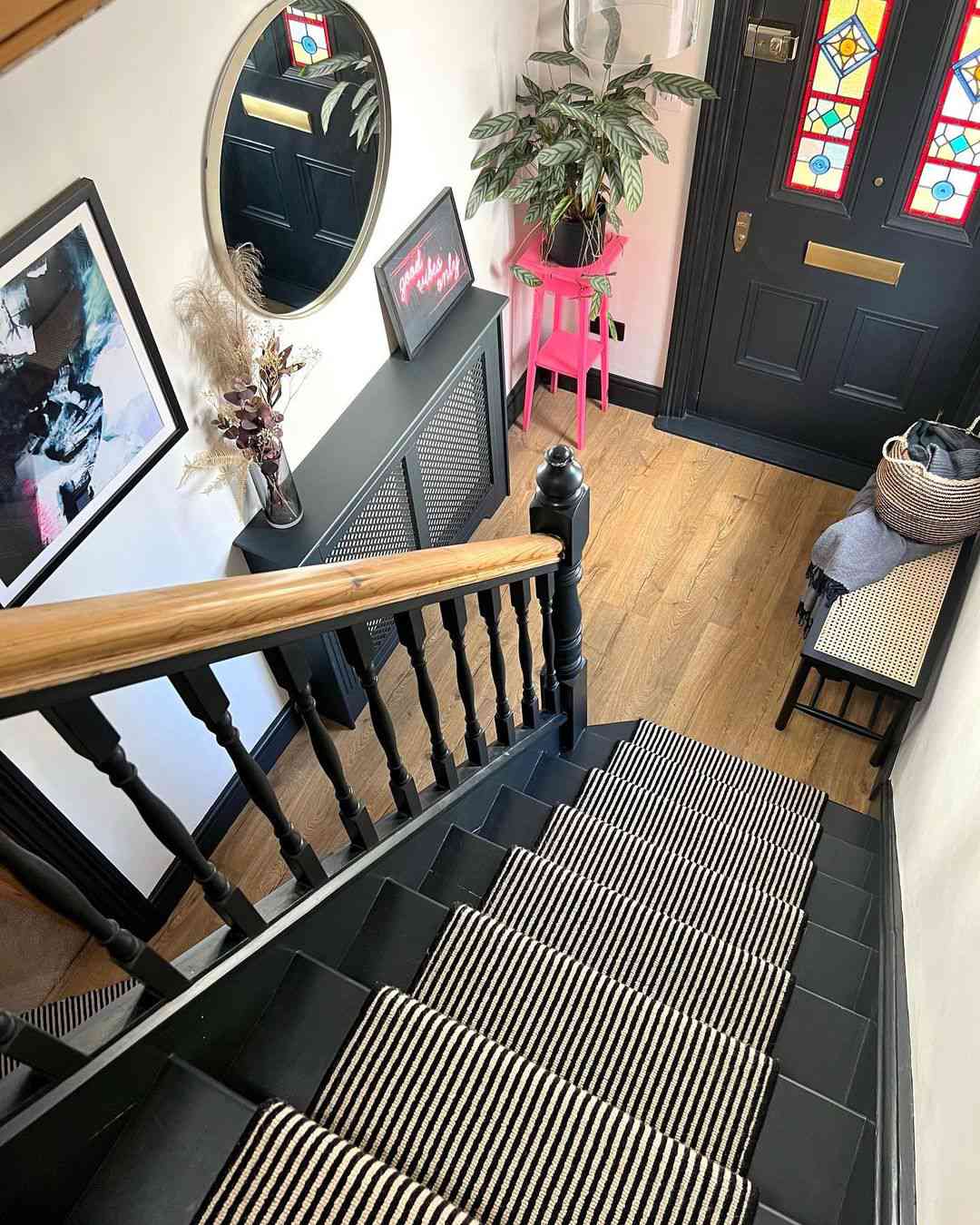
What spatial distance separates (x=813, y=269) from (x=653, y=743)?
1835 mm

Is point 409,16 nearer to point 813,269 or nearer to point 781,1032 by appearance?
point 813,269

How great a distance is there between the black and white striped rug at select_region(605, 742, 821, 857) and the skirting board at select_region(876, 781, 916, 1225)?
0.30 meters

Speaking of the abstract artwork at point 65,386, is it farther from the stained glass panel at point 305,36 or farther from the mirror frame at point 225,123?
the stained glass panel at point 305,36

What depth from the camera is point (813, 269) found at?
11.2ft

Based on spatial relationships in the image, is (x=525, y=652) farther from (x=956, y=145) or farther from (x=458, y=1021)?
(x=956, y=145)

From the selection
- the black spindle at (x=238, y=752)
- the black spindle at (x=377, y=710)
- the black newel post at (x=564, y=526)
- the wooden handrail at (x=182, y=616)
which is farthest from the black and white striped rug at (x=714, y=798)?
the wooden handrail at (x=182, y=616)

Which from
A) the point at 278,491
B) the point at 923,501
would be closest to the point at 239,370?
the point at 278,491

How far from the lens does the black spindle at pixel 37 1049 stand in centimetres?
101

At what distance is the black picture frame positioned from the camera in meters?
2.76

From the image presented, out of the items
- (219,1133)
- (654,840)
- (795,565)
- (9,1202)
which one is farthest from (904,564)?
(9,1202)

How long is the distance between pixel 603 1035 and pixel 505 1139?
1.04ft

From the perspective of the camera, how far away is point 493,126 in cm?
295

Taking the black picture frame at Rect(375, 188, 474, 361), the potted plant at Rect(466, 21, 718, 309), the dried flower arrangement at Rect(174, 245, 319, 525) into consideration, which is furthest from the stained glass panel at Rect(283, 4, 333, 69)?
the potted plant at Rect(466, 21, 718, 309)

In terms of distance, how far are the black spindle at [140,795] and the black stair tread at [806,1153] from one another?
844 mm
